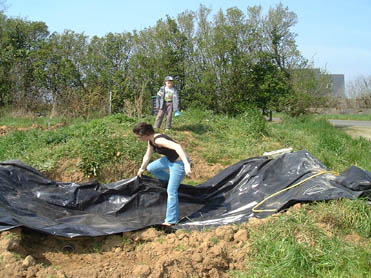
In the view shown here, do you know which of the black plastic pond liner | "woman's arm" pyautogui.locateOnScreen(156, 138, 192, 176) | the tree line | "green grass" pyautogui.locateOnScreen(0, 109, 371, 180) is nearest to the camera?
"woman's arm" pyautogui.locateOnScreen(156, 138, 192, 176)

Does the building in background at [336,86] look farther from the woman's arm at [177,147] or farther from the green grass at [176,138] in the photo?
the woman's arm at [177,147]

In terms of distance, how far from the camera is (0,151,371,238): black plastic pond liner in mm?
5012

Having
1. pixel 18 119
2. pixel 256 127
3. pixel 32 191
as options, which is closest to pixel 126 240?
pixel 32 191

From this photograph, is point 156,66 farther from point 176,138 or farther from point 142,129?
point 142,129

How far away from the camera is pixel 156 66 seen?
1664 centimetres

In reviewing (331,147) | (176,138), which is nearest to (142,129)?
(176,138)

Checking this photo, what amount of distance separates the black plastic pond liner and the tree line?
28.5 feet

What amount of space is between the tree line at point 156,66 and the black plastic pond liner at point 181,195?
342 inches

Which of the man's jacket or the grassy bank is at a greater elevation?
the man's jacket

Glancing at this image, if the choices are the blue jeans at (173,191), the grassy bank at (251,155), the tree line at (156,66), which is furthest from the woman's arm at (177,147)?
the tree line at (156,66)

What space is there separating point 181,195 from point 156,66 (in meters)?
11.3

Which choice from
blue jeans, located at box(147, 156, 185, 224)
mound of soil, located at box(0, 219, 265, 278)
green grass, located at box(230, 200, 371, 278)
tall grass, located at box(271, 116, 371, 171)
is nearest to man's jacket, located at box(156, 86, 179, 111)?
tall grass, located at box(271, 116, 371, 171)

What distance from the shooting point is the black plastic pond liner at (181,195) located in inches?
197

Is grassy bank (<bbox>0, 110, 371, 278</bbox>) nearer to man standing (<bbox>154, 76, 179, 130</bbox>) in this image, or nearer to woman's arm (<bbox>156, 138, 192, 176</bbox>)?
man standing (<bbox>154, 76, 179, 130</bbox>)
